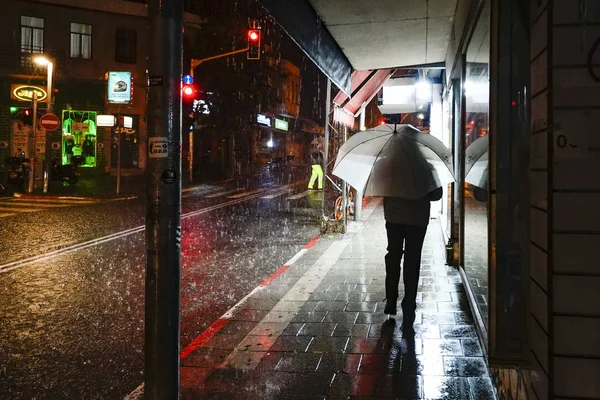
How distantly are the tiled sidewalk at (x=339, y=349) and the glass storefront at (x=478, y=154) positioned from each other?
1.59 ft

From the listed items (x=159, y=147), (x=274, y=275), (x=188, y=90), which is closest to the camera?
(x=159, y=147)

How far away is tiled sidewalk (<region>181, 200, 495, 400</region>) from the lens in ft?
14.2

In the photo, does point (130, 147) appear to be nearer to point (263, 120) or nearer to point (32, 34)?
point (32, 34)

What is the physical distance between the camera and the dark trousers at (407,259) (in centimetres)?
598

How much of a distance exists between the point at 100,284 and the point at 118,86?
23.5 meters

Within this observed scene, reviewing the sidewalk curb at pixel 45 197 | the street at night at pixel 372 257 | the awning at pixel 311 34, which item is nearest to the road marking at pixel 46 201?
the sidewalk curb at pixel 45 197

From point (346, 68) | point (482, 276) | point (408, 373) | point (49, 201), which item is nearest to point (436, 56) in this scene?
point (346, 68)

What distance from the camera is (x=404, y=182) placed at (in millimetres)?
5719

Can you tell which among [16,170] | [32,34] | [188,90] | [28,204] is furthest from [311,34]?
[32,34]

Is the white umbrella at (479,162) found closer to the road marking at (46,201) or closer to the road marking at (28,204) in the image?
the road marking at (28,204)

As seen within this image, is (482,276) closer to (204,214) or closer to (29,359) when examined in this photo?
(29,359)

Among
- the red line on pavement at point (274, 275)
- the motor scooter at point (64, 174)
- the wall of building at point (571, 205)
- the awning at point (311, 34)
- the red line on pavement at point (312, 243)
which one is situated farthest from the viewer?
the motor scooter at point (64, 174)

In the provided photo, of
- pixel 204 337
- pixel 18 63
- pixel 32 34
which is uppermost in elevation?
pixel 32 34

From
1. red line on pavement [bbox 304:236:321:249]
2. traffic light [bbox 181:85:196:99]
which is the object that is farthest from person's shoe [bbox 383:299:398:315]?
traffic light [bbox 181:85:196:99]
